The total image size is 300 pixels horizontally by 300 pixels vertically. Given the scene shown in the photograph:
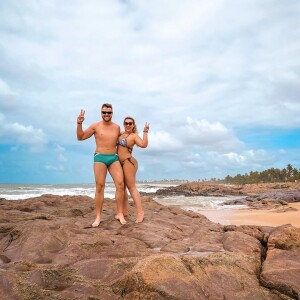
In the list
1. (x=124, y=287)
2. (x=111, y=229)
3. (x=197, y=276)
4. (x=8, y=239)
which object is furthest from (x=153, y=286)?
(x=8, y=239)

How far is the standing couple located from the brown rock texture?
670mm

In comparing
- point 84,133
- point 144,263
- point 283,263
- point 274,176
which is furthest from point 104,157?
point 274,176

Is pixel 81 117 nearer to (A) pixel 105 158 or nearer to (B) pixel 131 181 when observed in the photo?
(A) pixel 105 158

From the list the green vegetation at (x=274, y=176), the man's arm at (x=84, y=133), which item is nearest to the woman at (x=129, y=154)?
the man's arm at (x=84, y=133)

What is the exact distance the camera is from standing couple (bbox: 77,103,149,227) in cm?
649

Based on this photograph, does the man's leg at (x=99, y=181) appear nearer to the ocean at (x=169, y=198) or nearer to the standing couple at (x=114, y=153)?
the standing couple at (x=114, y=153)

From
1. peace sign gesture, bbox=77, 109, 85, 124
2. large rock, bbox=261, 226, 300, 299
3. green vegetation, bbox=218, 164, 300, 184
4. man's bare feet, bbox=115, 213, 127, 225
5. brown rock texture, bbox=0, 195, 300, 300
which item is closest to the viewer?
brown rock texture, bbox=0, 195, 300, 300

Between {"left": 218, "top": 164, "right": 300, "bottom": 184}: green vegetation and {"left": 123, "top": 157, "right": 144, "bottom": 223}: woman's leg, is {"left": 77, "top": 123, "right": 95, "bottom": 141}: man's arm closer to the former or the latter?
{"left": 123, "top": 157, "right": 144, "bottom": 223}: woman's leg

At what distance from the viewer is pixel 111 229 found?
605cm

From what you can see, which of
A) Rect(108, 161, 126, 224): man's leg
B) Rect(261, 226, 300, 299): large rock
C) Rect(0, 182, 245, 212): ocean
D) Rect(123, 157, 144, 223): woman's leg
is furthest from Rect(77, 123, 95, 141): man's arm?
Rect(0, 182, 245, 212): ocean

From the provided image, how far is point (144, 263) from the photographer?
3.77 metres

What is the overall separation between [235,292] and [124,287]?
1.23 meters

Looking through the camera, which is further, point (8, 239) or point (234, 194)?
point (234, 194)

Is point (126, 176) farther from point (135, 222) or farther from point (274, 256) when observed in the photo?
point (274, 256)
